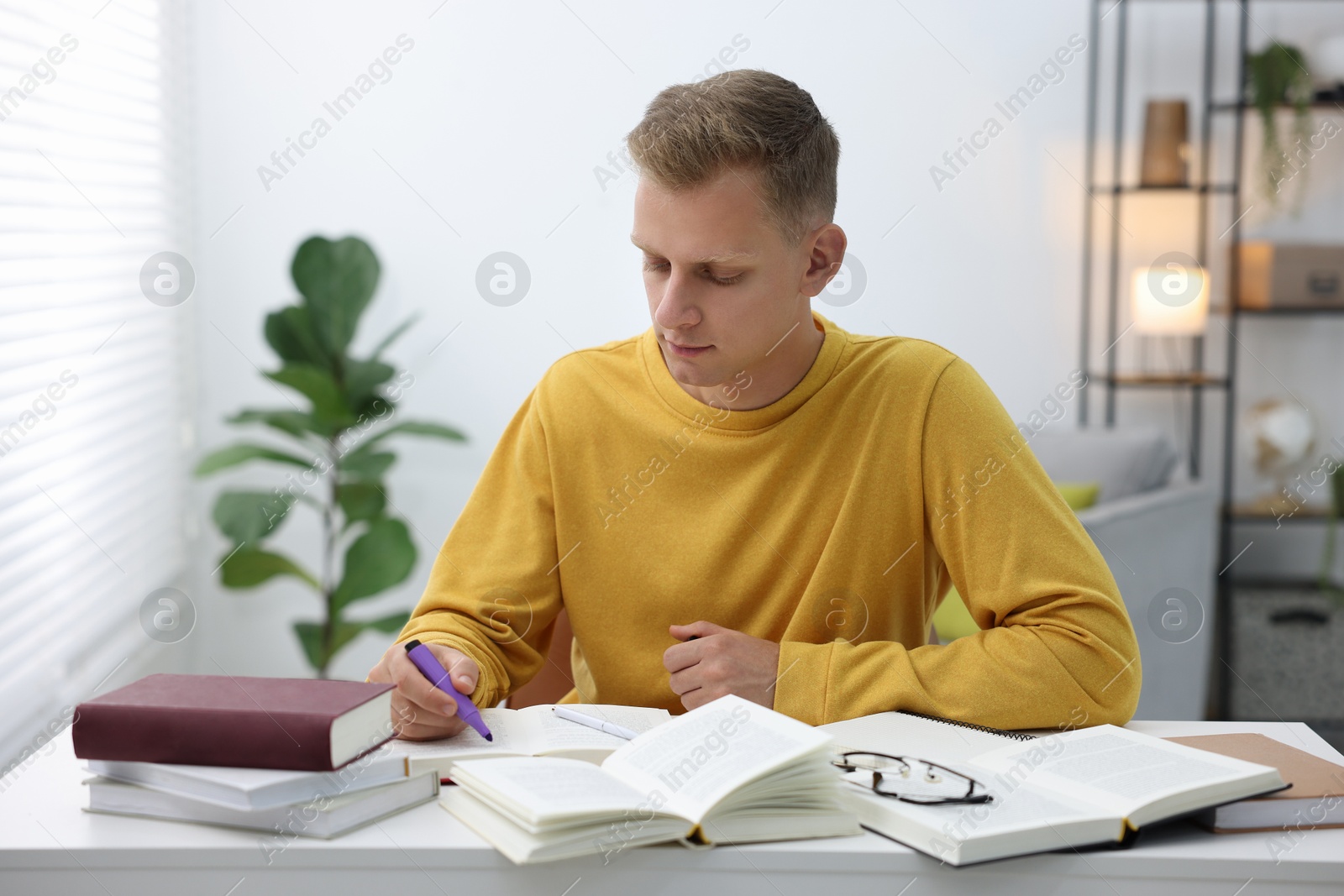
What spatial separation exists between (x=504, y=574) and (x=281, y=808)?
1.70ft

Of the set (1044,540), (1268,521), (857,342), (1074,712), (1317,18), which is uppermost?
(1317,18)

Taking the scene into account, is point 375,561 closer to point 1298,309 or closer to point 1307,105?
point 1298,309

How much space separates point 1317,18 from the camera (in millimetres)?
3562

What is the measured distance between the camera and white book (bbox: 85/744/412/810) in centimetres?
81

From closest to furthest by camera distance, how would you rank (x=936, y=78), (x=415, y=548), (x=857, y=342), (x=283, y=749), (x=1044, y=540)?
1. (x=283, y=749)
2. (x=1044, y=540)
3. (x=857, y=342)
4. (x=415, y=548)
5. (x=936, y=78)

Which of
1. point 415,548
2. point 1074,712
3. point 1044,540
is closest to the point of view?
point 1074,712

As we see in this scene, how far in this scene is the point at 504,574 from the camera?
4.32ft

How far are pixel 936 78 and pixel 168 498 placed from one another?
8.34 feet

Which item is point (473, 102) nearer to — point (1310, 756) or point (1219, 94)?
point (1219, 94)

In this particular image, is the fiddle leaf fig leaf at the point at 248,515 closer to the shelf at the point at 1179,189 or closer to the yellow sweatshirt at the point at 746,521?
the yellow sweatshirt at the point at 746,521

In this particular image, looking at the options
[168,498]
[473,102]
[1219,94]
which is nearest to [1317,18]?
[1219,94]

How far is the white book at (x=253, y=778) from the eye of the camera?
81 centimetres

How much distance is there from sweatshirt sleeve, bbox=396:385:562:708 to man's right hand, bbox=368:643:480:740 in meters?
0.12

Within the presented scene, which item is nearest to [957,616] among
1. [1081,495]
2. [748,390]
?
[1081,495]
